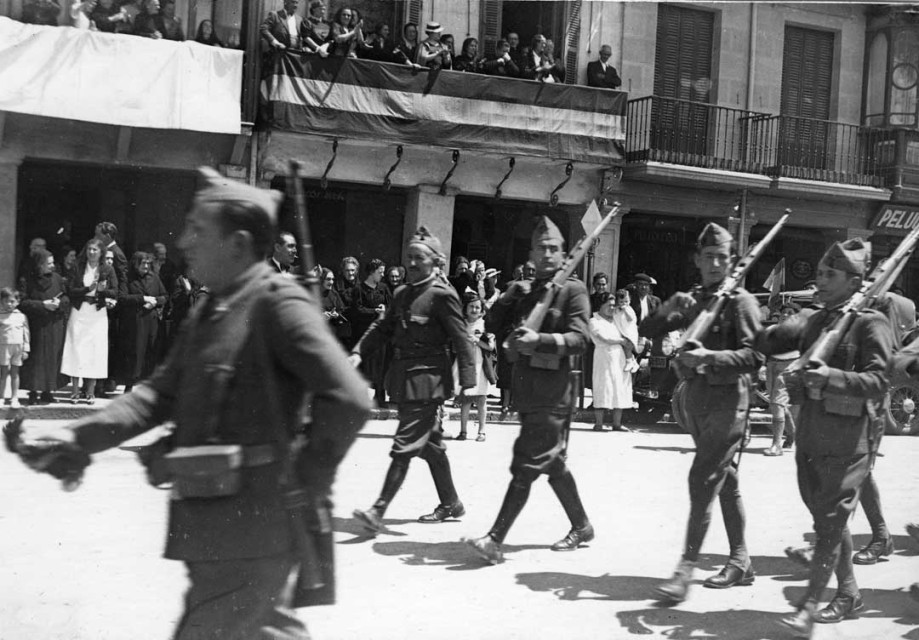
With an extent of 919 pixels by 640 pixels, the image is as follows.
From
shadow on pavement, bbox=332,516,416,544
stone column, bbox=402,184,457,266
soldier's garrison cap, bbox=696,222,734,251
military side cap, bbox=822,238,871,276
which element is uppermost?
stone column, bbox=402,184,457,266

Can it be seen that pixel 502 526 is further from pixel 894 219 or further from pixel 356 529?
pixel 894 219

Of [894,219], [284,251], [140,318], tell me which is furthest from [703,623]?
[894,219]

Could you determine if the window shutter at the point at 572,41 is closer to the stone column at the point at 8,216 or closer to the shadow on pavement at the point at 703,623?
the stone column at the point at 8,216

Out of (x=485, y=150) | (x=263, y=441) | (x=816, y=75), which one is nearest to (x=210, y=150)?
(x=485, y=150)

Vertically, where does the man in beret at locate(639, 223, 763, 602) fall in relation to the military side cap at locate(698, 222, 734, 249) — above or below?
below

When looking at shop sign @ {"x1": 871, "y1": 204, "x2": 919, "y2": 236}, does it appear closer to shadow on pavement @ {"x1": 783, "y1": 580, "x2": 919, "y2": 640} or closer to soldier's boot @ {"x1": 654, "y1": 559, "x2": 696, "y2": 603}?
shadow on pavement @ {"x1": 783, "y1": 580, "x2": 919, "y2": 640}

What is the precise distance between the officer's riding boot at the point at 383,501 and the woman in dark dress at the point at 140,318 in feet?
22.2

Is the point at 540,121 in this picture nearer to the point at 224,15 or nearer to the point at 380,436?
the point at 224,15

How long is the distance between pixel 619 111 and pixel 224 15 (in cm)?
696

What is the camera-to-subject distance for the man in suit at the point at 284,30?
17.2 m

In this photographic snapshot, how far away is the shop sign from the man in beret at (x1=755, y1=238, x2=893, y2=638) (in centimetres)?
1869

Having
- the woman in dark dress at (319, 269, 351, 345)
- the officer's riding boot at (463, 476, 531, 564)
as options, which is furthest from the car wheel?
the officer's riding boot at (463, 476, 531, 564)

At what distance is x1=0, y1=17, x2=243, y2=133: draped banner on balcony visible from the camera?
15211mm

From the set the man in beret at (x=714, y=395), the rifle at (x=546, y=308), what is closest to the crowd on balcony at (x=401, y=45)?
the rifle at (x=546, y=308)
